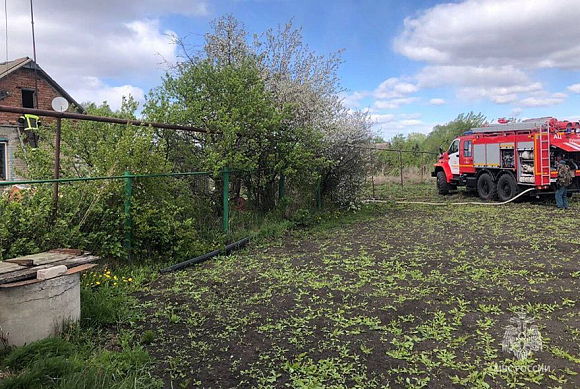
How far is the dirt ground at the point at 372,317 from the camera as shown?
3424mm

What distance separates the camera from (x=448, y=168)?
18297 millimetres

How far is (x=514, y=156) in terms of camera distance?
47.9 ft

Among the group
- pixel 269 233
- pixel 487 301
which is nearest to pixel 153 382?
pixel 487 301

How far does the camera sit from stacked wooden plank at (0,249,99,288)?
11.8 ft

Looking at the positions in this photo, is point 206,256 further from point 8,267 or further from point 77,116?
point 8,267

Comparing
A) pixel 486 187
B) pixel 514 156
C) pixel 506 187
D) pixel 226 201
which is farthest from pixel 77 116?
pixel 486 187

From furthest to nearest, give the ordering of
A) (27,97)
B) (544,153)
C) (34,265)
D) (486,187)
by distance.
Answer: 1. (27,97)
2. (486,187)
3. (544,153)
4. (34,265)

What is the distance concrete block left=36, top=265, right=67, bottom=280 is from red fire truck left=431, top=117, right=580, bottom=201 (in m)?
13.7

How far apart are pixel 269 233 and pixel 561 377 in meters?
6.41

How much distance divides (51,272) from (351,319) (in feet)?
9.19

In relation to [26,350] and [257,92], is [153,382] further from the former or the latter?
[257,92]

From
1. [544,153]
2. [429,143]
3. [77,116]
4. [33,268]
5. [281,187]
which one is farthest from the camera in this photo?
[429,143]

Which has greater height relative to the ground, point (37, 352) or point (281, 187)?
point (281, 187)

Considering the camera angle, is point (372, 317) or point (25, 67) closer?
point (372, 317)
